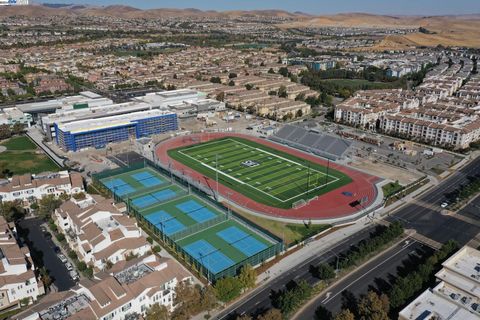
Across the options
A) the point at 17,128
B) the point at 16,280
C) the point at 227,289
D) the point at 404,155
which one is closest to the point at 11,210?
the point at 16,280

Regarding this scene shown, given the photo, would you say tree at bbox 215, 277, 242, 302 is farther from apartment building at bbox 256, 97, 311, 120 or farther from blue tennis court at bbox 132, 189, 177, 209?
apartment building at bbox 256, 97, 311, 120

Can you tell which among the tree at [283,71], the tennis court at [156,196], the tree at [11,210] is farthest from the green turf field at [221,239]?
the tree at [283,71]

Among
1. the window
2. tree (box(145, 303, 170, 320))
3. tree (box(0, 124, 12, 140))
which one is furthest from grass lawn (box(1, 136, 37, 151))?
tree (box(145, 303, 170, 320))

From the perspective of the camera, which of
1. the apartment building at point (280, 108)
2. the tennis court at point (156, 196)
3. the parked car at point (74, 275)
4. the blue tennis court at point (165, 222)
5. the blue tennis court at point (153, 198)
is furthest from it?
the apartment building at point (280, 108)

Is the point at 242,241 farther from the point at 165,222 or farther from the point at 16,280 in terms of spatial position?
the point at 16,280

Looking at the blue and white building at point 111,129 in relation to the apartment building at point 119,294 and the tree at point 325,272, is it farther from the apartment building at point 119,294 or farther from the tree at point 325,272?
the tree at point 325,272

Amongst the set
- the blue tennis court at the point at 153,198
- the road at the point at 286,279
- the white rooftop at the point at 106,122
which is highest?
the white rooftop at the point at 106,122
